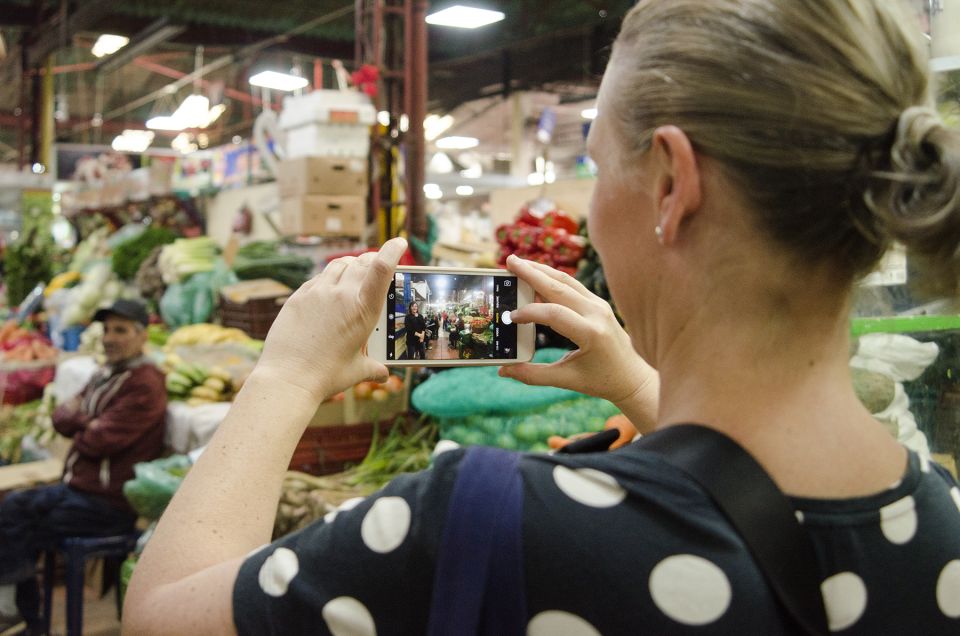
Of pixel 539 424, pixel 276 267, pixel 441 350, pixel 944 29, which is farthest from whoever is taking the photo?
pixel 276 267

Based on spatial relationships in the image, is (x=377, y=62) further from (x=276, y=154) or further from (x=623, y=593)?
(x=623, y=593)

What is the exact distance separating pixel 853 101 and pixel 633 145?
17 cm

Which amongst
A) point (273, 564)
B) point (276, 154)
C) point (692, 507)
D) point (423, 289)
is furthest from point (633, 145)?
point (276, 154)

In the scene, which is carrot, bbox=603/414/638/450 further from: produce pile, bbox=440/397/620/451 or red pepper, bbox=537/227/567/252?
red pepper, bbox=537/227/567/252

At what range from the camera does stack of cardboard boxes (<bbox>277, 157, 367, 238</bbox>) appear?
505cm

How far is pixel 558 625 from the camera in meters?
0.66

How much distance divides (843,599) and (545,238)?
101 inches

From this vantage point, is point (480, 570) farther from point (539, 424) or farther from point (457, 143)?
point (457, 143)

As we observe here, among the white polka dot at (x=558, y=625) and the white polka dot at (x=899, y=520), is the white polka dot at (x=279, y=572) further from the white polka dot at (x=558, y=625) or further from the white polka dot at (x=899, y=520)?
the white polka dot at (x=899, y=520)

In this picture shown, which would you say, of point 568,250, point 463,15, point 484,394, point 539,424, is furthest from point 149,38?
point 539,424

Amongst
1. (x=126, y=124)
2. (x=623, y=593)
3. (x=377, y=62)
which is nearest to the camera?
(x=623, y=593)

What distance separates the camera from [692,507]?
667mm

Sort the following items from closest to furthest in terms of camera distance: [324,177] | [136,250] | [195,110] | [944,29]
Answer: [944,29], [324,177], [136,250], [195,110]

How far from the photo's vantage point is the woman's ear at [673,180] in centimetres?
70
